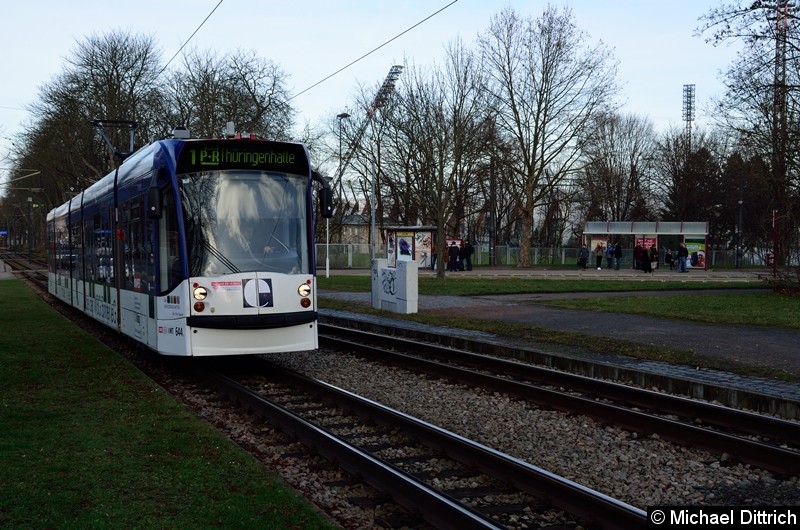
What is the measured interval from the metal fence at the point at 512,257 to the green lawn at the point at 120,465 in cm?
4366

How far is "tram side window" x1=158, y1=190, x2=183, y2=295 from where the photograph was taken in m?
11.3

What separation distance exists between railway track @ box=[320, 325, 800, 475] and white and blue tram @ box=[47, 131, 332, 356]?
2.81 meters

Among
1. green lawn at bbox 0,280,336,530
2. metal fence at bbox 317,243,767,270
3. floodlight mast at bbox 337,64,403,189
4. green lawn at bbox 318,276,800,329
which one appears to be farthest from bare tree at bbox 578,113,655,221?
green lawn at bbox 0,280,336,530

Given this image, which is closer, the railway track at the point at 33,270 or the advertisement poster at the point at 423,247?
the railway track at the point at 33,270

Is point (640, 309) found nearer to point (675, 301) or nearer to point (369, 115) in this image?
point (675, 301)

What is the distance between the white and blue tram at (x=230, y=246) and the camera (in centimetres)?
1122

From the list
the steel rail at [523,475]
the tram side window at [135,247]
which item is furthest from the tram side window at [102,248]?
the steel rail at [523,475]

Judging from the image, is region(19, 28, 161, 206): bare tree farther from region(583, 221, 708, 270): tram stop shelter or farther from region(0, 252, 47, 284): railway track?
region(583, 221, 708, 270): tram stop shelter

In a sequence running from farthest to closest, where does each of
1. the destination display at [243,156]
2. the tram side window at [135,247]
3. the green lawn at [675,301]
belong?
the green lawn at [675,301]
the tram side window at [135,247]
the destination display at [243,156]

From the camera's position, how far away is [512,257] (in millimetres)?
67000

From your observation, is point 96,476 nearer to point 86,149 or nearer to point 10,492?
point 10,492

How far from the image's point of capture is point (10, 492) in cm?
606

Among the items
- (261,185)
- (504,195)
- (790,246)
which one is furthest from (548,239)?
(261,185)

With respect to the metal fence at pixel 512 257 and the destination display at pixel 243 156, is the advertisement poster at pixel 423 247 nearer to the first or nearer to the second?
the metal fence at pixel 512 257
